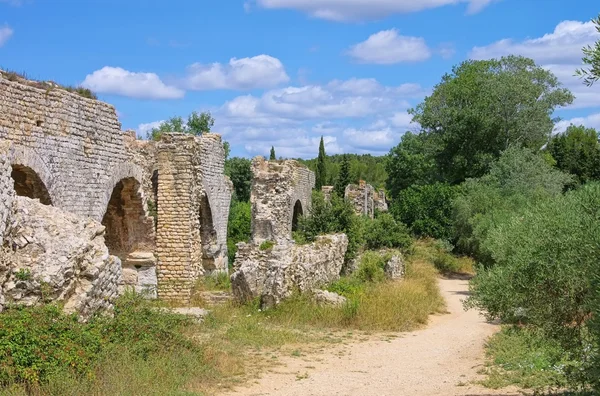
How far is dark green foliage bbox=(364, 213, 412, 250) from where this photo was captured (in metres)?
23.6

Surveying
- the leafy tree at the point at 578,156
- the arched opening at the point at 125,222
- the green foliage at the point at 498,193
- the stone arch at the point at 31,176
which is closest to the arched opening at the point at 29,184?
the stone arch at the point at 31,176

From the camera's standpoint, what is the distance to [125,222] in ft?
54.5

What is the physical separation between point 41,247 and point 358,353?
5.19 metres

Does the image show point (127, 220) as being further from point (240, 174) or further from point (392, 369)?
point (240, 174)

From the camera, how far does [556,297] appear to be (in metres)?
7.23

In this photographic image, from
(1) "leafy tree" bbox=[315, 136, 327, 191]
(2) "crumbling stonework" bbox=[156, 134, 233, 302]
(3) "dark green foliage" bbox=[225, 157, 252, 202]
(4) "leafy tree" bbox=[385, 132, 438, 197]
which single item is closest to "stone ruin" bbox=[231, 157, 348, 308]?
(2) "crumbling stonework" bbox=[156, 134, 233, 302]

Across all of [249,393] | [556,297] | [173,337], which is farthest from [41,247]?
[556,297]

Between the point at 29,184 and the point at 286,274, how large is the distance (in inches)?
208

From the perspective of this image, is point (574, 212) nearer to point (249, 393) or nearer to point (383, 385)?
point (383, 385)

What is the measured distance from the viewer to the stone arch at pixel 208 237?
20.9 metres

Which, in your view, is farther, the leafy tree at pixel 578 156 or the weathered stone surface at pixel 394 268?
the leafy tree at pixel 578 156

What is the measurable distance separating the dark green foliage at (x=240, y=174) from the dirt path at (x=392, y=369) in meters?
32.2

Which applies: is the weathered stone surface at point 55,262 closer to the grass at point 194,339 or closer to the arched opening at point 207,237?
the grass at point 194,339

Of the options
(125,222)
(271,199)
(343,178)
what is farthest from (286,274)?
(343,178)
